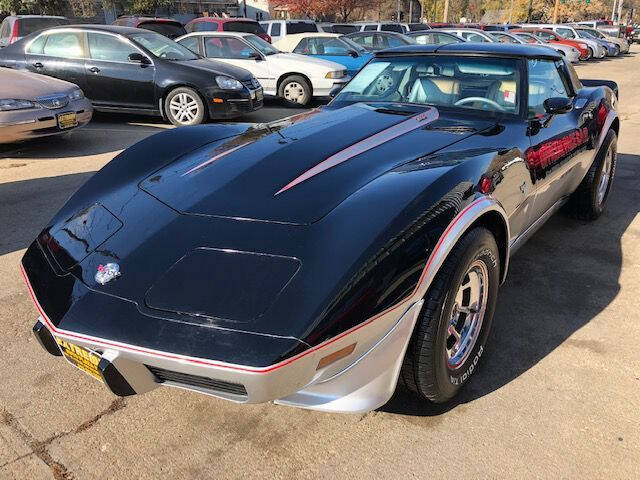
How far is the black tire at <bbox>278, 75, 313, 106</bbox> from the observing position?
1070cm

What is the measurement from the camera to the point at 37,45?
8664 millimetres

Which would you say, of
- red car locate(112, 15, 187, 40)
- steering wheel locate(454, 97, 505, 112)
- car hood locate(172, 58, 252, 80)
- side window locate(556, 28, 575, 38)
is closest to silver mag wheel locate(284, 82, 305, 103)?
car hood locate(172, 58, 252, 80)

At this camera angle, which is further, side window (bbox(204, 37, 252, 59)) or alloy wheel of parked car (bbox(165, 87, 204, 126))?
side window (bbox(204, 37, 252, 59))

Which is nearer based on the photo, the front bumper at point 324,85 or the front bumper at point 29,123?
the front bumper at point 29,123

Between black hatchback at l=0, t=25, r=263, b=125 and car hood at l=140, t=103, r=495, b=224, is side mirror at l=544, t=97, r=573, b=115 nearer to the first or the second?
car hood at l=140, t=103, r=495, b=224

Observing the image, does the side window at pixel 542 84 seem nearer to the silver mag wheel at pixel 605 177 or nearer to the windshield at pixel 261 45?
the silver mag wheel at pixel 605 177

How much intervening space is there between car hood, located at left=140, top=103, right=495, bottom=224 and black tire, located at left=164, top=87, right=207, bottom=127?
17.6 ft

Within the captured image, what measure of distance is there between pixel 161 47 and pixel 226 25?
17.7ft

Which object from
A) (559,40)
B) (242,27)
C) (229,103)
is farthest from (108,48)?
(559,40)

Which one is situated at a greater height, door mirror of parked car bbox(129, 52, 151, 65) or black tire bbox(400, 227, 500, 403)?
door mirror of parked car bbox(129, 52, 151, 65)

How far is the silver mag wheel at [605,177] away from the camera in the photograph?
4625 mm

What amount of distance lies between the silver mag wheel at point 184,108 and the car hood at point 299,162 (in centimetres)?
543

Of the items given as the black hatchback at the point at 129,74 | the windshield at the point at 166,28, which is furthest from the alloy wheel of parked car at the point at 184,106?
the windshield at the point at 166,28

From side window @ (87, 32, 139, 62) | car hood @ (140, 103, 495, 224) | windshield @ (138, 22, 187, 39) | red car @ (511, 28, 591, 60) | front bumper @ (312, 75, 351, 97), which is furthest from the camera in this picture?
red car @ (511, 28, 591, 60)
